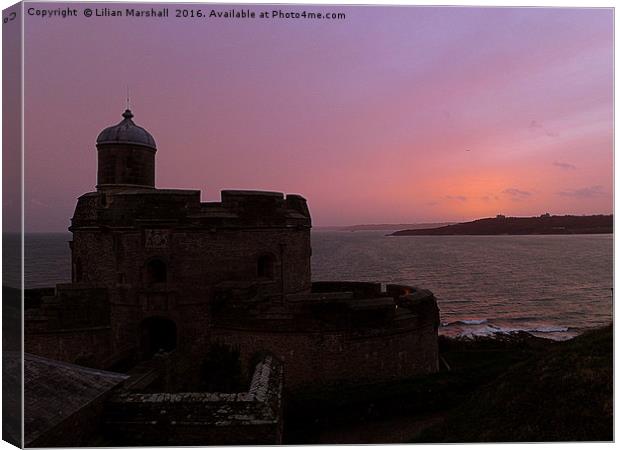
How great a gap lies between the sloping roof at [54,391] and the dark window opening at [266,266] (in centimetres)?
597

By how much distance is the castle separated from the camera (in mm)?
11461

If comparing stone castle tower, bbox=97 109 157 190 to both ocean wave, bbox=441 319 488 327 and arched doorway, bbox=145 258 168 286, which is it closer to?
arched doorway, bbox=145 258 168 286

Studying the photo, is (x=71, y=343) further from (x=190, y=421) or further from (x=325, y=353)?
(x=325, y=353)

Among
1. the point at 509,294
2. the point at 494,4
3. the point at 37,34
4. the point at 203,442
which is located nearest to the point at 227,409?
the point at 203,442

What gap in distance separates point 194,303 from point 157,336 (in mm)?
1804

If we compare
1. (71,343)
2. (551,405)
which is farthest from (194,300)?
(551,405)

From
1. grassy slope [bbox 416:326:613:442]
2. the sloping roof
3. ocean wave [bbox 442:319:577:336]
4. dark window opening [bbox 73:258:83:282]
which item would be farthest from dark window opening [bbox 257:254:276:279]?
ocean wave [bbox 442:319:577:336]

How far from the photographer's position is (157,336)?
1317cm

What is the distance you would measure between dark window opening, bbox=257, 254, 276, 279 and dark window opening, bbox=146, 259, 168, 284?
2.78m

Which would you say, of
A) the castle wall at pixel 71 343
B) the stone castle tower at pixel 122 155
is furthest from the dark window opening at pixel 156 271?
the stone castle tower at pixel 122 155

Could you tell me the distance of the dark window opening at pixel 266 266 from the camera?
44.4 ft

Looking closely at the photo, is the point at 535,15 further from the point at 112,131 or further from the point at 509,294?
the point at 509,294

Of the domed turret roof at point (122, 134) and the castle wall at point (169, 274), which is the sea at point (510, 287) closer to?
the castle wall at point (169, 274)

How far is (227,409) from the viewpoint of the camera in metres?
7.56
